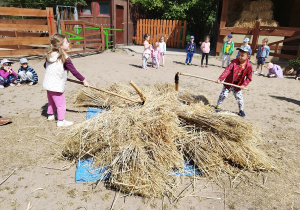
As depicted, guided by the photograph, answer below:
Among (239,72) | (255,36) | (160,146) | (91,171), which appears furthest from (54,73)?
(255,36)

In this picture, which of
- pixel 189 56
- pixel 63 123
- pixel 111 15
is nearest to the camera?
pixel 63 123

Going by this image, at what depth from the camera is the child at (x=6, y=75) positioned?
19.0 ft

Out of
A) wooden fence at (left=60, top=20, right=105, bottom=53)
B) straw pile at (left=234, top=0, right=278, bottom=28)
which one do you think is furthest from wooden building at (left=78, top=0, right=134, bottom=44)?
straw pile at (left=234, top=0, right=278, bottom=28)

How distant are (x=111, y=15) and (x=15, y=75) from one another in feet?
29.8

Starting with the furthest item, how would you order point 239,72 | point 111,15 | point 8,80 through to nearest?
point 111,15
point 8,80
point 239,72

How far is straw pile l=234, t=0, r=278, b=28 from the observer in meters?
11.5

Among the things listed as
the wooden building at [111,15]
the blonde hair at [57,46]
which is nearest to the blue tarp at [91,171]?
the blonde hair at [57,46]

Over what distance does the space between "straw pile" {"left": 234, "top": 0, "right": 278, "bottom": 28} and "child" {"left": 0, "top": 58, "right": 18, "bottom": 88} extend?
10731mm

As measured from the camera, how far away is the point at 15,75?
605 centimetres

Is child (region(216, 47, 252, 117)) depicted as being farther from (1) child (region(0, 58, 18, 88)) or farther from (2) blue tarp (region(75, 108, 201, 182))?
(1) child (region(0, 58, 18, 88))

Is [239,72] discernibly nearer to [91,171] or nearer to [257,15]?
[91,171]

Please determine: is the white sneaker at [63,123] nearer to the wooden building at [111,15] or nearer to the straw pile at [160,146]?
the straw pile at [160,146]

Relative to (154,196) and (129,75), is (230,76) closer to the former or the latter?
(154,196)

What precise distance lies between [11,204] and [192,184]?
6.58ft
